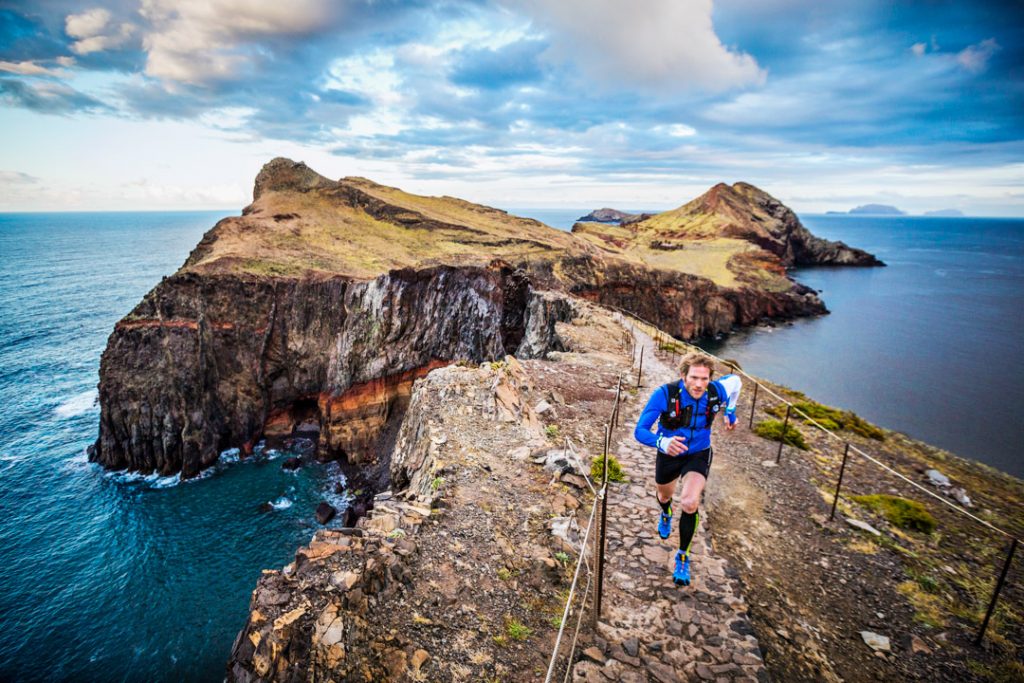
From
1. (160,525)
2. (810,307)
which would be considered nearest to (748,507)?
(160,525)

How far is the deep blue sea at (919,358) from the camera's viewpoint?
126 ft

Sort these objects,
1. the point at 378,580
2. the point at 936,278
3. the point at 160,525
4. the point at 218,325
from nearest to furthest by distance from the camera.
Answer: the point at 378,580, the point at 160,525, the point at 218,325, the point at 936,278

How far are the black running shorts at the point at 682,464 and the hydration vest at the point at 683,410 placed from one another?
20.0 inches

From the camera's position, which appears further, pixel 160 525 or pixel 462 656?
pixel 160 525

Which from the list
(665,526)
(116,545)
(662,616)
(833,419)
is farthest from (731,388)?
(116,545)

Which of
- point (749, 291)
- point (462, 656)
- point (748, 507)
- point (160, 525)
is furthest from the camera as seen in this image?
point (749, 291)

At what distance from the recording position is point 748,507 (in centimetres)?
1029

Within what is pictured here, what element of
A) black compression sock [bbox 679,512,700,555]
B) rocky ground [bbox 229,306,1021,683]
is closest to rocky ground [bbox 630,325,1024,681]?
rocky ground [bbox 229,306,1021,683]

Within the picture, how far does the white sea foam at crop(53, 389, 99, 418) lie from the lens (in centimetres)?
4350

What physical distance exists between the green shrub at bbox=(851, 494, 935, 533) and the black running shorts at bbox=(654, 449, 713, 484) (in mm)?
7217

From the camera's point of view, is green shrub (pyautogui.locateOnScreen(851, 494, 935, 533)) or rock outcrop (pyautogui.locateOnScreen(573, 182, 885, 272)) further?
rock outcrop (pyautogui.locateOnScreen(573, 182, 885, 272))

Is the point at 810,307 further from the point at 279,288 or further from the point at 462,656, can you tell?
the point at 462,656

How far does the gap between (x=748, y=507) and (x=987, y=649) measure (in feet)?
13.1

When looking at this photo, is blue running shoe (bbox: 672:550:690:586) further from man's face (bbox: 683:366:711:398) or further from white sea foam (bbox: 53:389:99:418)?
white sea foam (bbox: 53:389:99:418)
